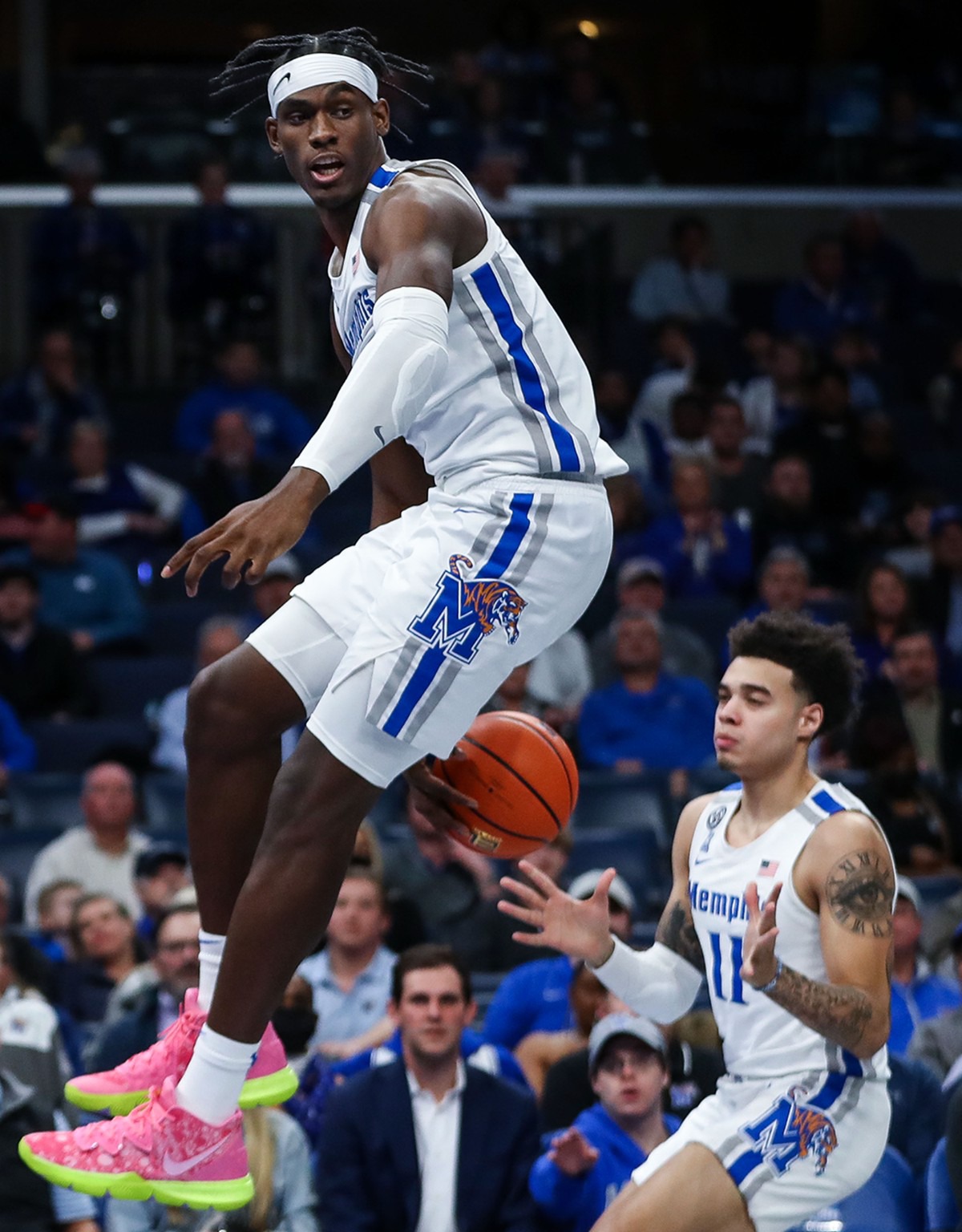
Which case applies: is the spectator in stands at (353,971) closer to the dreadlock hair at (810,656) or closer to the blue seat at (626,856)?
the blue seat at (626,856)

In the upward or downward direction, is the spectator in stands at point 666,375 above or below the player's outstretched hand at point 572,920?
below

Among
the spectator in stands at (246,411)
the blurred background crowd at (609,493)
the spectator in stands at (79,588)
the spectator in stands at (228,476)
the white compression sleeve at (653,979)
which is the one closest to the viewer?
the white compression sleeve at (653,979)

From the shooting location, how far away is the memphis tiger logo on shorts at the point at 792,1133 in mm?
4516

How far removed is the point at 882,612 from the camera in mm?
9891

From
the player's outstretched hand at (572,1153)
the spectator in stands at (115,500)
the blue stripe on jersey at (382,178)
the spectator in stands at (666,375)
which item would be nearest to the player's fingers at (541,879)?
the player's outstretched hand at (572,1153)

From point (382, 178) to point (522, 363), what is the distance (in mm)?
457

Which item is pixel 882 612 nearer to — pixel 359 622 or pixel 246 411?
pixel 246 411

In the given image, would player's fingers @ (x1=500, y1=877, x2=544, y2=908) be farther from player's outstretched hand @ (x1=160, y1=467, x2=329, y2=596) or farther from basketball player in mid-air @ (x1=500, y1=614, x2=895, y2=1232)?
player's outstretched hand @ (x1=160, y1=467, x2=329, y2=596)

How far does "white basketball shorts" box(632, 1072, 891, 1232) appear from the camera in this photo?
14.8 feet

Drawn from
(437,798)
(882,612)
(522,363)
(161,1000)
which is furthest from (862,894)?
(882,612)

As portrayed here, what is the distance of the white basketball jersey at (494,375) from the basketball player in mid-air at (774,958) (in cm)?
98

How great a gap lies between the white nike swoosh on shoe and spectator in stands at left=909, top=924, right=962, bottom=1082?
141 inches

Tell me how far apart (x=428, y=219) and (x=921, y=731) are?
21.1 feet

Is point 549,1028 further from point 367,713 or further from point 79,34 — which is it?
point 79,34
